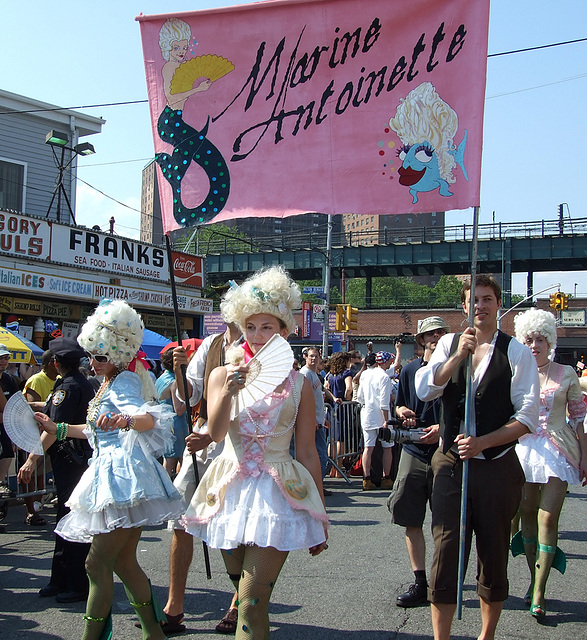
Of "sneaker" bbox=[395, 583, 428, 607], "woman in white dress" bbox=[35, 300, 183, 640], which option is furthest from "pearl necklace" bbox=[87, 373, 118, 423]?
"sneaker" bbox=[395, 583, 428, 607]

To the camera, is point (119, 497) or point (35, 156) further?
point (35, 156)

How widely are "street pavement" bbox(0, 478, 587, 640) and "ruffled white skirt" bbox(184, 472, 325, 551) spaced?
57.4 inches

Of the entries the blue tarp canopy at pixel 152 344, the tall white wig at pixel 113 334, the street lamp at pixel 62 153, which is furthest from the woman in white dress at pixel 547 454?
the street lamp at pixel 62 153

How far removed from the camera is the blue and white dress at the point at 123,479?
354 centimetres

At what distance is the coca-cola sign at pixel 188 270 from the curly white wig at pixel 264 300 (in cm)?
1749

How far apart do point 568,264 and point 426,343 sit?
4335cm

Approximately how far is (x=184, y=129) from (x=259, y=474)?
87.7 inches

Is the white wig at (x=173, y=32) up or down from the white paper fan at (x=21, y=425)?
up

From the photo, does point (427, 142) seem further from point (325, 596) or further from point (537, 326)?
point (325, 596)

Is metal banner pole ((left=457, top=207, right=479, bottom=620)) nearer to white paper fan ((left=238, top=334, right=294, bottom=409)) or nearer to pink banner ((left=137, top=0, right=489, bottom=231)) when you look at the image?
pink banner ((left=137, top=0, right=489, bottom=231))

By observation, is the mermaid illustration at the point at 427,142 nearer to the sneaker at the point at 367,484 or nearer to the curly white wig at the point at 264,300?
the curly white wig at the point at 264,300

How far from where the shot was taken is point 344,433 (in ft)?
38.1

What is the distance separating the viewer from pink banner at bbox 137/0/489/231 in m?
3.83

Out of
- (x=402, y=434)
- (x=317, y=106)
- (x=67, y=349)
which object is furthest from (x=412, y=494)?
(x=317, y=106)
